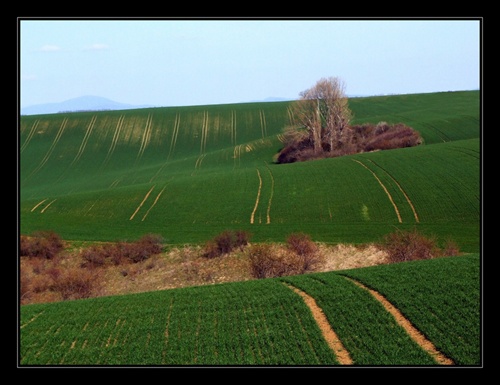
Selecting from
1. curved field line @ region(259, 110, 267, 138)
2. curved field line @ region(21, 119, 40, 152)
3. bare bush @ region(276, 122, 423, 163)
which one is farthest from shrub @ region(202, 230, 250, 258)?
curved field line @ region(21, 119, 40, 152)

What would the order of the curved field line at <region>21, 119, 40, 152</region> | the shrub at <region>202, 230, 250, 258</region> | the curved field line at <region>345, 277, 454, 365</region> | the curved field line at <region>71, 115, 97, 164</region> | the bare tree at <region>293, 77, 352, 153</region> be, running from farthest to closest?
the curved field line at <region>21, 119, 40, 152</region>
the curved field line at <region>71, 115, 97, 164</region>
the bare tree at <region>293, 77, 352, 153</region>
the shrub at <region>202, 230, 250, 258</region>
the curved field line at <region>345, 277, 454, 365</region>

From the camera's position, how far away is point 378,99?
117188mm

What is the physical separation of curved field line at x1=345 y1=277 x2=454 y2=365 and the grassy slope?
15702 millimetres

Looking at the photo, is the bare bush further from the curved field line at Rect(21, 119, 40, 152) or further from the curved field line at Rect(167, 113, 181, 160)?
the curved field line at Rect(21, 119, 40, 152)

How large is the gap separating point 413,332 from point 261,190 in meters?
34.9

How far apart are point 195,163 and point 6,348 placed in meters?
66.3

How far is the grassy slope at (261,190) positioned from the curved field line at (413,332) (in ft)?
51.5

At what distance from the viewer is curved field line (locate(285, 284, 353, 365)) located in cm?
1569

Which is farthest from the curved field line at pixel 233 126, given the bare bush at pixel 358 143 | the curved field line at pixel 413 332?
the curved field line at pixel 413 332

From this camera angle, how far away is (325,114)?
78.6 metres

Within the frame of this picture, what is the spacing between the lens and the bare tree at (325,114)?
74250mm

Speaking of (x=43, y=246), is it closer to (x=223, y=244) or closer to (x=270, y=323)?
(x=223, y=244)

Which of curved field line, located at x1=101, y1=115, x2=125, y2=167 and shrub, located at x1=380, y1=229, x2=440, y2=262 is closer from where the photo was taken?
shrub, located at x1=380, y1=229, x2=440, y2=262

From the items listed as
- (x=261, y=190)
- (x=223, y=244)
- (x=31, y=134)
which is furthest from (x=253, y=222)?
(x=31, y=134)
